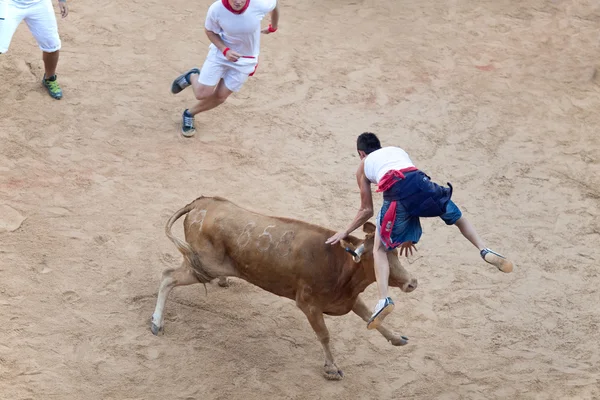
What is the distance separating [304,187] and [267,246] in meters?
2.79

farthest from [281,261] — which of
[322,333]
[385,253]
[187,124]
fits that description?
[187,124]

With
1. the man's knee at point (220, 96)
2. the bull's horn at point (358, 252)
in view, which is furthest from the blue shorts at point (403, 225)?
the man's knee at point (220, 96)

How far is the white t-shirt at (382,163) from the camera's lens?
746 centimetres

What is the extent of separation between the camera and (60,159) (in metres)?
10.5

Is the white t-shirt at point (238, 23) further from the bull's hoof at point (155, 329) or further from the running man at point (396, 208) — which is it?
the bull's hoof at point (155, 329)

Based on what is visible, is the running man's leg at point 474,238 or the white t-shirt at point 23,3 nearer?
the running man's leg at point 474,238

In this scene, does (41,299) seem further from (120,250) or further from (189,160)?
(189,160)

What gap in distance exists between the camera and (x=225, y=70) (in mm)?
10648

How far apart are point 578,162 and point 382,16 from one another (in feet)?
13.8

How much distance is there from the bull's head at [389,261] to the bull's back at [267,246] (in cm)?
31

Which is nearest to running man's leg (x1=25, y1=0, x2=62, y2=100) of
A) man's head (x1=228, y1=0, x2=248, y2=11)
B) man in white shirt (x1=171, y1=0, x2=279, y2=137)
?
man in white shirt (x1=171, y1=0, x2=279, y2=137)

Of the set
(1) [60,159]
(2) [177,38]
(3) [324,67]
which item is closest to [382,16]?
(3) [324,67]

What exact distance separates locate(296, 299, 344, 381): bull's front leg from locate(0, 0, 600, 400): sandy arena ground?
0.37 ft

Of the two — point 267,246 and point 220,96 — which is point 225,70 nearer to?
point 220,96
